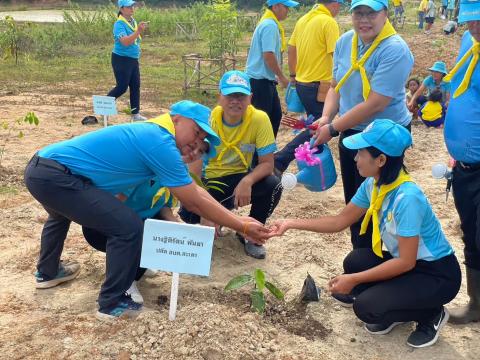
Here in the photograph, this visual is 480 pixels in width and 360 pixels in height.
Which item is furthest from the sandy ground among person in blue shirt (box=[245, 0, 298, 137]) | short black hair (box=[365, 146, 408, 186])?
person in blue shirt (box=[245, 0, 298, 137])

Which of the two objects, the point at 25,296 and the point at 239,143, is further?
the point at 239,143

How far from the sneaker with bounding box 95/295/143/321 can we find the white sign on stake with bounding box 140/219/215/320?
1.36 ft

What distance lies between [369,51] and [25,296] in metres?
2.47

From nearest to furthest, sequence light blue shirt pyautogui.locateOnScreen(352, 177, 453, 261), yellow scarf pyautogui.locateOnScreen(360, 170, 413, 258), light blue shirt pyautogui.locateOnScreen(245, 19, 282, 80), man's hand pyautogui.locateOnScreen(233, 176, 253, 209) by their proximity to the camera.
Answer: light blue shirt pyautogui.locateOnScreen(352, 177, 453, 261)
yellow scarf pyautogui.locateOnScreen(360, 170, 413, 258)
man's hand pyautogui.locateOnScreen(233, 176, 253, 209)
light blue shirt pyautogui.locateOnScreen(245, 19, 282, 80)

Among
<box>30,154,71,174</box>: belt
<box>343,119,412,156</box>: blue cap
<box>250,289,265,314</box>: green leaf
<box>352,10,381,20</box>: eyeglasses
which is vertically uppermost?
<box>352,10,381,20</box>: eyeglasses

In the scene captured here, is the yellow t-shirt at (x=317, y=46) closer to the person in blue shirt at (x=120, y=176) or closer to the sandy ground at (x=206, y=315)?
the sandy ground at (x=206, y=315)

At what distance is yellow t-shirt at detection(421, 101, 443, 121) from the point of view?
775 centimetres

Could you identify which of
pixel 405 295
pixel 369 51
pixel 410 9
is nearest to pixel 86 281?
pixel 405 295

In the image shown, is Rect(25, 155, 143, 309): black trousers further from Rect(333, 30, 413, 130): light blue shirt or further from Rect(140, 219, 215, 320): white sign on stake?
Rect(333, 30, 413, 130): light blue shirt

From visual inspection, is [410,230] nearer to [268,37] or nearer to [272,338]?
[272,338]

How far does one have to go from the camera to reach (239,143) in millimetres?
3887

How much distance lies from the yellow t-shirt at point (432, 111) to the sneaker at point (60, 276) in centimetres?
582

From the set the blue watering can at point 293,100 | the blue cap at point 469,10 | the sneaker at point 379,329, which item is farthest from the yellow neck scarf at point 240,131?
the blue watering can at point 293,100

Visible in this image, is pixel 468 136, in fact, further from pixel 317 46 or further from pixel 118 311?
pixel 317 46
